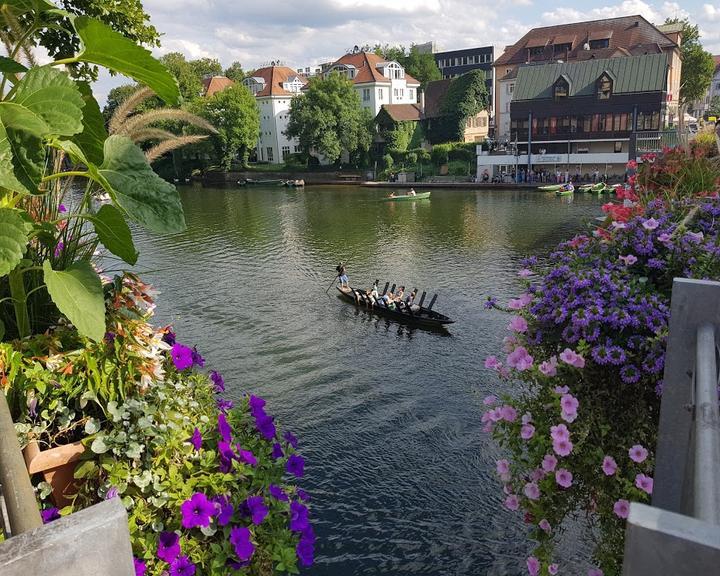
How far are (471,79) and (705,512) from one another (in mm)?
72720

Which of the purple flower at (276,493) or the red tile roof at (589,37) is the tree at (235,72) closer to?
the red tile roof at (589,37)

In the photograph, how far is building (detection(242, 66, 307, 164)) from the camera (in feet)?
267

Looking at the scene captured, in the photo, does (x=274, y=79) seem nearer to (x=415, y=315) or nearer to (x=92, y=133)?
(x=415, y=315)

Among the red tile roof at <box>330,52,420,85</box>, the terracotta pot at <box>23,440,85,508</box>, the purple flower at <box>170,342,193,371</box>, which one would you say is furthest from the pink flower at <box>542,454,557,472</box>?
the red tile roof at <box>330,52,420,85</box>

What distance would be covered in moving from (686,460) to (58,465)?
9.07 feet

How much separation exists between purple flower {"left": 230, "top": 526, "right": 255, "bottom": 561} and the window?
62.0m

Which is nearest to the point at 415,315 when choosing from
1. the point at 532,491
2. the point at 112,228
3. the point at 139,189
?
the point at 532,491

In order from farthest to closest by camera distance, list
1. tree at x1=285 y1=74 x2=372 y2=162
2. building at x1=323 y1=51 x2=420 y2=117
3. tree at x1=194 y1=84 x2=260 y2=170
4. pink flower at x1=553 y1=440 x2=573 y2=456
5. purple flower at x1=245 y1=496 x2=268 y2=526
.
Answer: building at x1=323 y1=51 x2=420 y2=117, tree at x1=194 y1=84 x2=260 y2=170, tree at x1=285 y1=74 x2=372 y2=162, pink flower at x1=553 y1=440 x2=573 y2=456, purple flower at x1=245 y1=496 x2=268 y2=526

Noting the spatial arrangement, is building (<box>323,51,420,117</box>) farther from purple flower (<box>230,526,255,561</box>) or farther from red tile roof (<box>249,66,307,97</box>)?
purple flower (<box>230,526,255,561</box>)

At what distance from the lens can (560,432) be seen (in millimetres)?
3385

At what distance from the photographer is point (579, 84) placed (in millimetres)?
57750

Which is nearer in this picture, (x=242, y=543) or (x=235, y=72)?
(x=242, y=543)

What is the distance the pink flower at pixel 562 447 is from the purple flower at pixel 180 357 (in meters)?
2.21

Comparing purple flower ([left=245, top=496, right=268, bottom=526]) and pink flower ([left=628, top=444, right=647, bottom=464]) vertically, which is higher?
pink flower ([left=628, top=444, right=647, bottom=464])
